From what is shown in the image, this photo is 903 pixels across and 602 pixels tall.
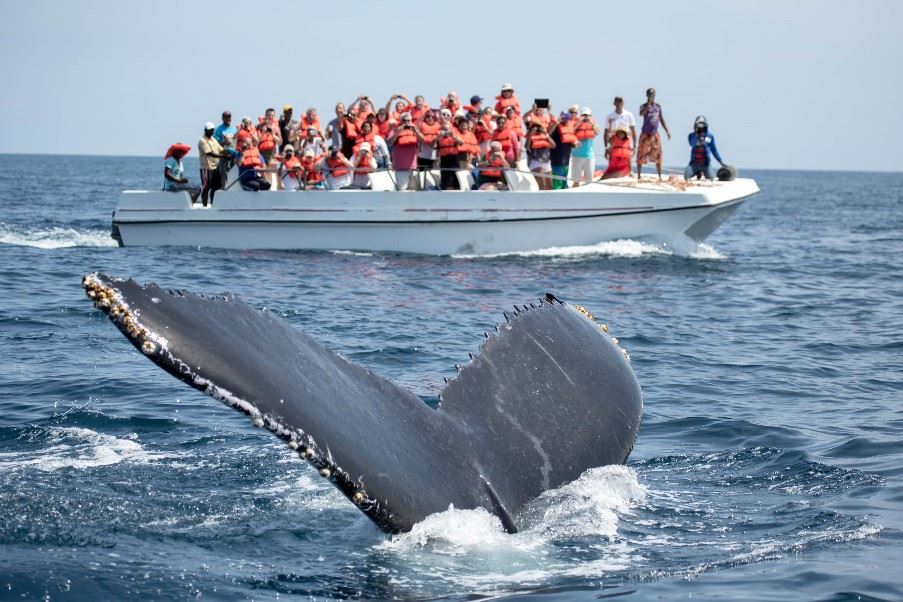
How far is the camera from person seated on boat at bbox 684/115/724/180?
2172cm

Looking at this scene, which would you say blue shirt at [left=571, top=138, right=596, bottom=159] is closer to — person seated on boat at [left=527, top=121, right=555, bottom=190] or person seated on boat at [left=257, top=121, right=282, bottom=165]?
person seated on boat at [left=527, top=121, right=555, bottom=190]

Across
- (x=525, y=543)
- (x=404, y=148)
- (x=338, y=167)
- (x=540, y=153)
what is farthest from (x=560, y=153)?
(x=525, y=543)

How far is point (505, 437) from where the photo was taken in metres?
4.76

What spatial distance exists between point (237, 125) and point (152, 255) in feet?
10.1

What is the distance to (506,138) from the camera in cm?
2025

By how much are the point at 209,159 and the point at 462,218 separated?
4693 millimetres

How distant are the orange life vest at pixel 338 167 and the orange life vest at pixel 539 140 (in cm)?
313

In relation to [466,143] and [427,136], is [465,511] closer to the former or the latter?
[466,143]

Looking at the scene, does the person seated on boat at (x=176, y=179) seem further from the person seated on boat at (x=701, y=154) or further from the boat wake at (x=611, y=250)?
the person seated on boat at (x=701, y=154)

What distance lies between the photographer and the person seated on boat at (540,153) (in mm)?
20016

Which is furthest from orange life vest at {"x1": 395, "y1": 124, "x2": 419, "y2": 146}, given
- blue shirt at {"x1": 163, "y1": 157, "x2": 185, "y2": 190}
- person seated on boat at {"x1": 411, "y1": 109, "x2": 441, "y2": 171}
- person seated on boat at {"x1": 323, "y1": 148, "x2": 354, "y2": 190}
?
blue shirt at {"x1": 163, "y1": 157, "x2": 185, "y2": 190}

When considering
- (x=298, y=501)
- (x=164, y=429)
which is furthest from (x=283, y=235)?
(x=298, y=501)

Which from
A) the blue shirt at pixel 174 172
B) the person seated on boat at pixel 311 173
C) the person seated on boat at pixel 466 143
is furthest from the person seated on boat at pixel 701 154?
the blue shirt at pixel 174 172

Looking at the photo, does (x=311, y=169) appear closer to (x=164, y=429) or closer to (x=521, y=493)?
(x=164, y=429)
